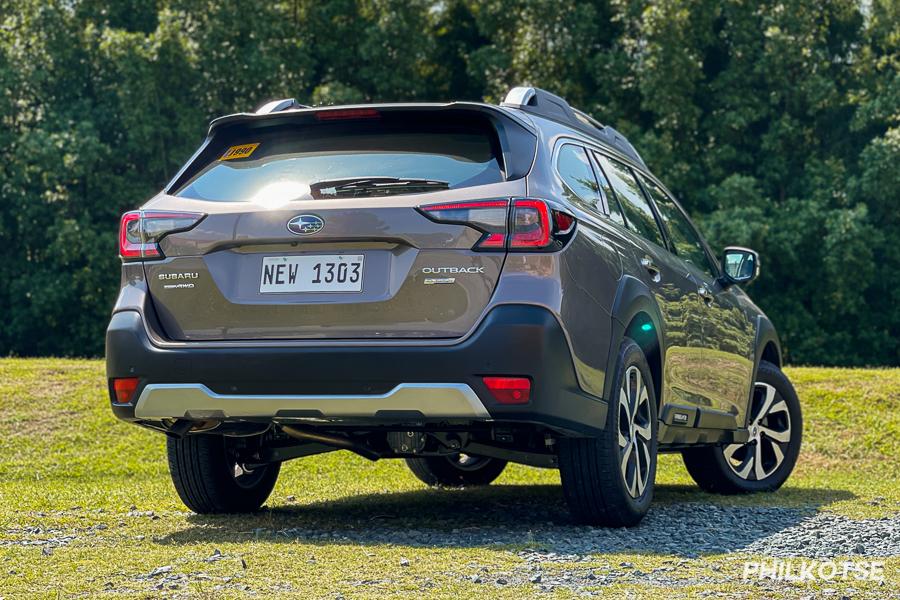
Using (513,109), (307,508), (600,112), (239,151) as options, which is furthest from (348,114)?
(600,112)

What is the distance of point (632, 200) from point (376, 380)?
2.37m

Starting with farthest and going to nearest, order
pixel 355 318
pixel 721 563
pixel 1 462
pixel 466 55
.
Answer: pixel 466 55 < pixel 1 462 < pixel 355 318 < pixel 721 563

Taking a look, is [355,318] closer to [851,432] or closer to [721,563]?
[721,563]

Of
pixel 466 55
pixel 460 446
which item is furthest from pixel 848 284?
pixel 460 446

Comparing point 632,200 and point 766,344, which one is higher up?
point 632,200

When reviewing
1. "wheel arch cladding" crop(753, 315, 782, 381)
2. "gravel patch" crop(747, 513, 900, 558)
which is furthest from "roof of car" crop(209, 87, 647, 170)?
"gravel patch" crop(747, 513, 900, 558)

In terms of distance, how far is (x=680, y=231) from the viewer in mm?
8164

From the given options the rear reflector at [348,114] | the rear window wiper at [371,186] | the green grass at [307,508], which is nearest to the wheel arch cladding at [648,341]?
the green grass at [307,508]

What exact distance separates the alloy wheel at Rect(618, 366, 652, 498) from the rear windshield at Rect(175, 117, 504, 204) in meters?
1.31

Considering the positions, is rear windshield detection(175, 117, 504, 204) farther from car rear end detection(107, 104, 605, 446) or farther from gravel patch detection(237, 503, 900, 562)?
gravel patch detection(237, 503, 900, 562)

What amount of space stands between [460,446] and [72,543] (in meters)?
1.84

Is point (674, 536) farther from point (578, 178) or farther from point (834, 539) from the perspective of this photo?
point (578, 178)

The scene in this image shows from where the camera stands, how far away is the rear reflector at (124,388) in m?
5.96

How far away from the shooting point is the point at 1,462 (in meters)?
11.1
